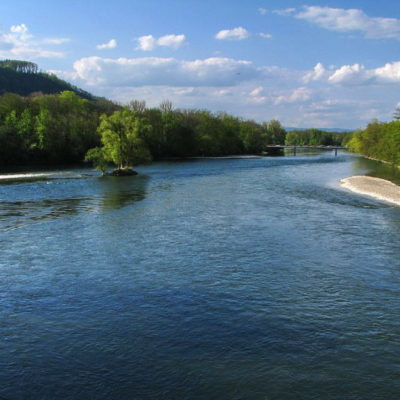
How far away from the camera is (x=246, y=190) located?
176ft

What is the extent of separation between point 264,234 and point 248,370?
17.1m

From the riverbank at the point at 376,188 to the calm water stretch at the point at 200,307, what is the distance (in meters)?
12.3

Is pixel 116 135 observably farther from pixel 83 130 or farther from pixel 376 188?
pixel 376 188

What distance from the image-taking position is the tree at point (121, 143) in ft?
239

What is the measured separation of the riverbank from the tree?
3432cm

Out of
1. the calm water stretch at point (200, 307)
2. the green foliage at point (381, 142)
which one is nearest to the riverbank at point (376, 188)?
the calm water stretch at point (200, 307)

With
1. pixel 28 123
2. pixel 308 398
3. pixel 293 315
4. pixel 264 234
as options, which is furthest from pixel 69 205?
pixel 28 123

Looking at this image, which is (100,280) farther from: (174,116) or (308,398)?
(174,116)

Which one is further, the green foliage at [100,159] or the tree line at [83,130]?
the tree line at [83,130]

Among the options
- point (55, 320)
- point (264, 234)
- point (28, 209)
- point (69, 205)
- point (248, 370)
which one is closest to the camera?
point (248, 370)

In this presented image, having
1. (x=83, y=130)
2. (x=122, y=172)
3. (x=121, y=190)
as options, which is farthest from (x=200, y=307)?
(x=83, y=130)

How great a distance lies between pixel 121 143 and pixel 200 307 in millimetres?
58800

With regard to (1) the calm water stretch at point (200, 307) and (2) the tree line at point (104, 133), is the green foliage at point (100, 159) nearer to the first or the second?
(2) the tree line at point (104, 133)

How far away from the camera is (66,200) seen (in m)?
45.2
